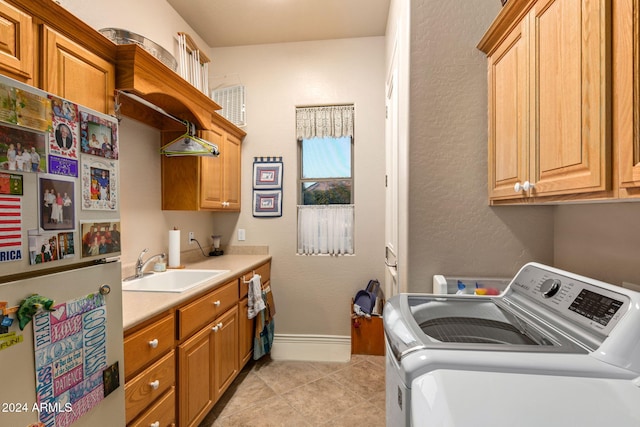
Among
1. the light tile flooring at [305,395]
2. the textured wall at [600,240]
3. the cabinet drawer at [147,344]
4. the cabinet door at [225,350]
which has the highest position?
the textured wall at [600,240]

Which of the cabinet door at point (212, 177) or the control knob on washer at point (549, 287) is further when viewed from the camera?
the cabinet door at point (212, 177)

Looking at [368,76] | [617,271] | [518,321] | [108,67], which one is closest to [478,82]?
[617,271]

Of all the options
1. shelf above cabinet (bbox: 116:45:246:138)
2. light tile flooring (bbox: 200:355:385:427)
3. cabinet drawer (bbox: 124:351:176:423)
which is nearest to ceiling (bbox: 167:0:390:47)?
shelf above cabinet (bbox: 116:45:246:138)

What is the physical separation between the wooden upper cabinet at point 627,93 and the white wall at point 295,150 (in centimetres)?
225

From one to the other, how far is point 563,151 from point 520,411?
82 centimetres

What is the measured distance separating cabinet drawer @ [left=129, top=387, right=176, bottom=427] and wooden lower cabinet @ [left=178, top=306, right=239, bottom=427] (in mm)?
67

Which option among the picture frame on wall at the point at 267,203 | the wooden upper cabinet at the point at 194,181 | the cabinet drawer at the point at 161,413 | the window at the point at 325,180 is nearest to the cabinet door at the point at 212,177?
the wooden upper cabinet at the point at 194,181

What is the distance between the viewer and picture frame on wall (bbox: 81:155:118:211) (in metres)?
0.96

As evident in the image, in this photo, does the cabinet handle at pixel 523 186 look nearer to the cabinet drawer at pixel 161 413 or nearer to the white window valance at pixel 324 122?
the cabinet drawer at pixel 161 413

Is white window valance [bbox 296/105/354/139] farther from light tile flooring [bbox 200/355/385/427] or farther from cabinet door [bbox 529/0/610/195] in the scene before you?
light tile flooring [bbox 200/355/385/427]

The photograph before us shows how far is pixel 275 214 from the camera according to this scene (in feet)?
10.3

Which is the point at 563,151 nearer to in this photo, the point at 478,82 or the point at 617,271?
the point at 617,271

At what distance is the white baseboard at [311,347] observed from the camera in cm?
298

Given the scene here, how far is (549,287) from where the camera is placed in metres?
1.08
